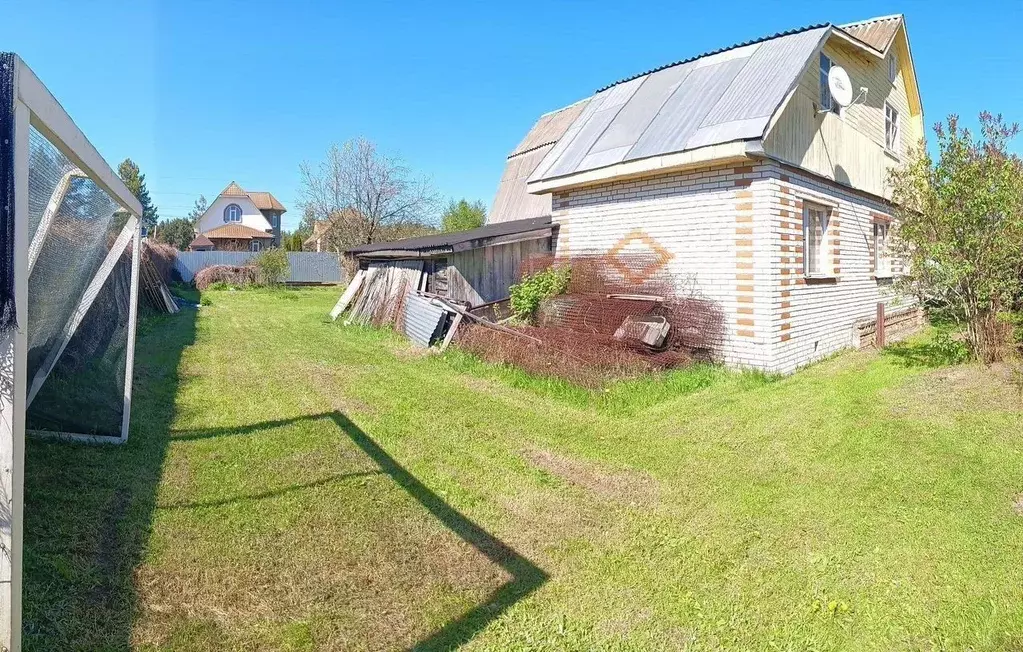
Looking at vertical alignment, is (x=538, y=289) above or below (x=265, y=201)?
below

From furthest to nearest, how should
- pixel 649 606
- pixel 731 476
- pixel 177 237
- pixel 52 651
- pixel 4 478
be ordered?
pixel 177 237
pixel 731 476
pixel 649 606
pixel 52 651
pixel 4 478

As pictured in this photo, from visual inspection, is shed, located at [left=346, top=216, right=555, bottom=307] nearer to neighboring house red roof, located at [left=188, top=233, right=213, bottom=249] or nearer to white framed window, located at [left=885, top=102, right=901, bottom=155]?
white framed window, located at [left=885, top=102, right=901, bottom=155]

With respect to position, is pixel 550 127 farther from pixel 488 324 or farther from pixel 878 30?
pixel 488 324

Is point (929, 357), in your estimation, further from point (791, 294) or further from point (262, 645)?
point (262, 645)

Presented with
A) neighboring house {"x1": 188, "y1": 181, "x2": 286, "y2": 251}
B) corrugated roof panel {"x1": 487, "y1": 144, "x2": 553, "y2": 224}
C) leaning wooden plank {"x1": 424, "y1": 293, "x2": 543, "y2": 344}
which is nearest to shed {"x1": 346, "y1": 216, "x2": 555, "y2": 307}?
leaning wooden plank {"x1": 424, "y1": 293, "x2": 543, "y2": 344}

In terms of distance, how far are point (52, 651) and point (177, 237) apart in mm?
60353

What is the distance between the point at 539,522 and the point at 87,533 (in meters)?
2.65

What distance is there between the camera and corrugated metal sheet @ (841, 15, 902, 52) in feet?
39.3

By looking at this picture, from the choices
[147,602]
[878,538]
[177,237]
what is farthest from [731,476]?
[177,237]

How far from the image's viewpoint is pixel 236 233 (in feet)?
149

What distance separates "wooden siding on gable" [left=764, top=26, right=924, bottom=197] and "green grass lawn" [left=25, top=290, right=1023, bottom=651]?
377cm

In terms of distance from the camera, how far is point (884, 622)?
283 centimetres

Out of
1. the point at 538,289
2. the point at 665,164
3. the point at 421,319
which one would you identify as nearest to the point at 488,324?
the point at 538,289

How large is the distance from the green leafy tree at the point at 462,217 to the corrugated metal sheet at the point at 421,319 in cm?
1945
